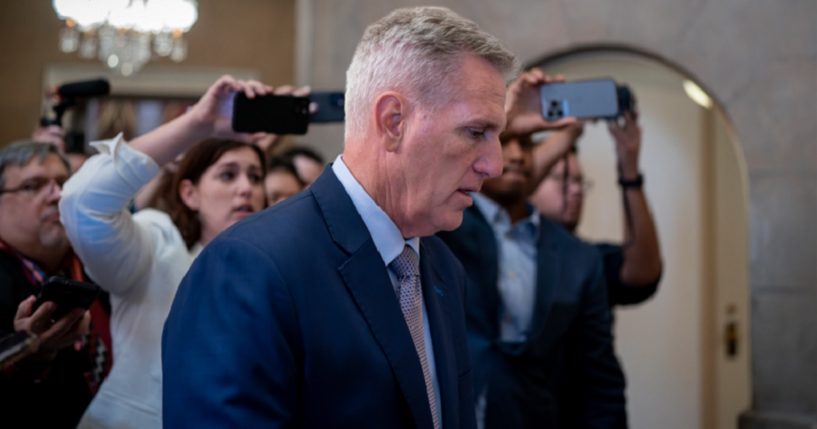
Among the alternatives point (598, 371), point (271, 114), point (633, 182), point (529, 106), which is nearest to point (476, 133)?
point (271, 114)

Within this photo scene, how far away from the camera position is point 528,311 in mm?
2787

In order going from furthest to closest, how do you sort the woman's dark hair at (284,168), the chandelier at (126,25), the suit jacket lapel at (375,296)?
the chandelier at (126,25) → the woman's dark hair at (284,168) → the suit jacket lapel at (375,296)

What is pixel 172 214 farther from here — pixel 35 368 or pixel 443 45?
pixel 443 45

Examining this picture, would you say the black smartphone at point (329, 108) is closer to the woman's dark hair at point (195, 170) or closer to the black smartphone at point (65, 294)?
the woman's dark hair at point (195, 170)

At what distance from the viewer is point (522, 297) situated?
280 cm

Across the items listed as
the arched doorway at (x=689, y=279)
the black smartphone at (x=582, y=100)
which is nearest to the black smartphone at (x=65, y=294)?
the black smartphone at (x=582, y=100)

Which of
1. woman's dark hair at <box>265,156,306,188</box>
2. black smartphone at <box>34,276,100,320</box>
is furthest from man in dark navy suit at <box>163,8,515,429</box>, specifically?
woman's dark hair at <box>265,156,306,188</box>

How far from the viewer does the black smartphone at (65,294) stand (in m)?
1.94

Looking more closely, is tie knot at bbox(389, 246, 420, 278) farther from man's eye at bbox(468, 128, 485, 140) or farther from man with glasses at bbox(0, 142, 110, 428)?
man with glasses at bbox(0, 142, 110, 428)

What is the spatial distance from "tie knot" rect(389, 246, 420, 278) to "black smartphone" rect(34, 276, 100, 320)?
0.75 m

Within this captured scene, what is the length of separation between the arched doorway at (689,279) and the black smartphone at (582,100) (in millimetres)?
2950

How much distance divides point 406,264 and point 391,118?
0.83ft

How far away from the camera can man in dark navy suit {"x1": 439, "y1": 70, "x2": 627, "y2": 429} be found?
2639 mm

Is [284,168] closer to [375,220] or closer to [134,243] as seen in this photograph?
[134,243]
